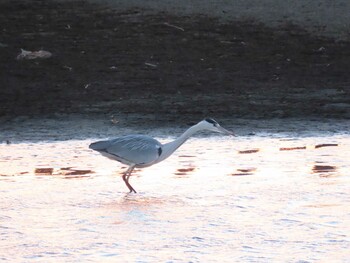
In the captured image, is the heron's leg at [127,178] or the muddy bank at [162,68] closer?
the heron's leg at [127,178]

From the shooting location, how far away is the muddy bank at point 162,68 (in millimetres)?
13680

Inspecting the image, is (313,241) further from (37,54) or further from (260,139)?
(37,54)

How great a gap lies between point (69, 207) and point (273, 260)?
2350 millimetres

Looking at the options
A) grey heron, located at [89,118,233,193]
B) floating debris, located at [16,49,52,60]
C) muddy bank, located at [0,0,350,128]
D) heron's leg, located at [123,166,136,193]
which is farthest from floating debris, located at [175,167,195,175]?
floating debris, located at [16,49,52,60]

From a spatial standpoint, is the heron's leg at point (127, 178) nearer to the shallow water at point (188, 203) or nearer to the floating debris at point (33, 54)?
the shallow water at point (188, 203)

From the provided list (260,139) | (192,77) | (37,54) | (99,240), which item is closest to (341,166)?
(260,139)

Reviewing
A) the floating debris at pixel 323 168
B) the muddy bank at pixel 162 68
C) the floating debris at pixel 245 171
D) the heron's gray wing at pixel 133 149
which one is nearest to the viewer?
the heron's gray wing at pixel 133 149

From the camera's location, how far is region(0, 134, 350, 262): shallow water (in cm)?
754

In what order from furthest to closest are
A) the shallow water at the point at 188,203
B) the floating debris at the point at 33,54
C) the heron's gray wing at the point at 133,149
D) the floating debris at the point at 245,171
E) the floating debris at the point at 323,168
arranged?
the floating debris at the point at 33,54 < the floating debris at the point at 323,168 < the floating debris at the point at 245,171 < the heron's gray wing at the point at 133,149 < the shallow water at the point at 188,203

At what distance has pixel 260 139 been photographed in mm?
12328

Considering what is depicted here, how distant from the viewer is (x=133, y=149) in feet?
32.9

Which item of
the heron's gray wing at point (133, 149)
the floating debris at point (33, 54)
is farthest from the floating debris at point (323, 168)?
the floating debris at point (33, 54)

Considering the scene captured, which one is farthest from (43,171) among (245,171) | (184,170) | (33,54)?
(33,54)

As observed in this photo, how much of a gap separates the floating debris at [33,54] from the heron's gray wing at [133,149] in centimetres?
602
